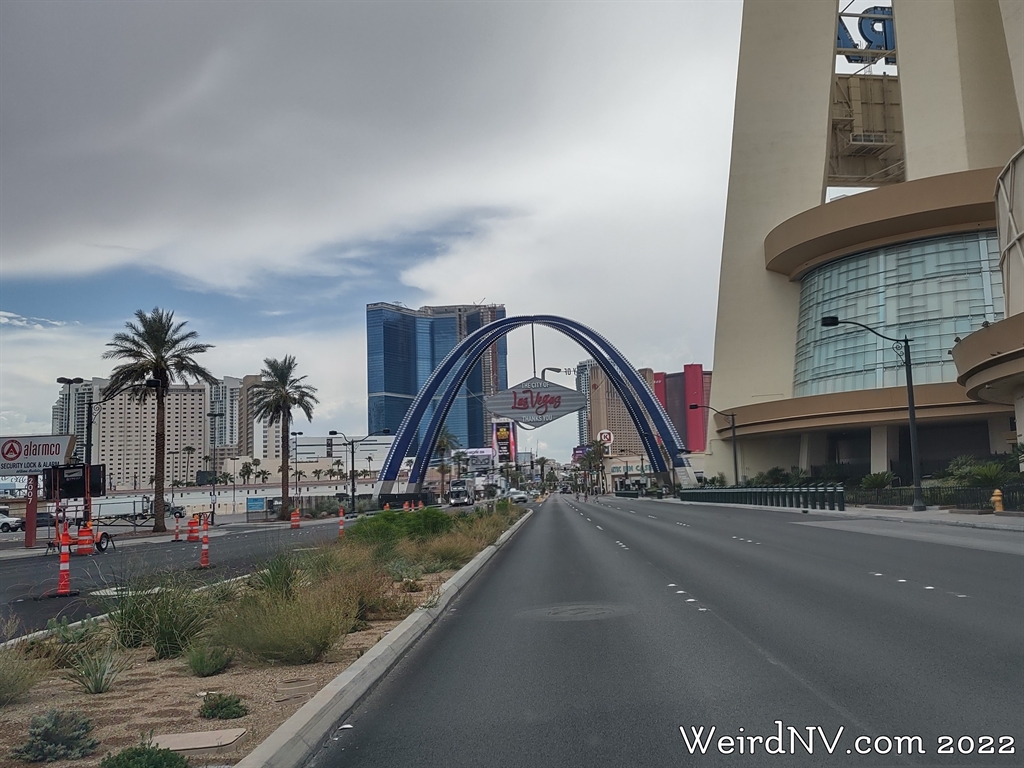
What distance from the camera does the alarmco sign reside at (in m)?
38.2

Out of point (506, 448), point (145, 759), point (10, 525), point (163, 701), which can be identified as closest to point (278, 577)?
point (163, 701)

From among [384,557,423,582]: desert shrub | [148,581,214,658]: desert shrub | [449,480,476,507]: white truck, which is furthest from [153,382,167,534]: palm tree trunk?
[449,480,476,507]: white truck

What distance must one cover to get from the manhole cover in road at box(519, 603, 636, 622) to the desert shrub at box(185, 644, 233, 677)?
448 centimetres

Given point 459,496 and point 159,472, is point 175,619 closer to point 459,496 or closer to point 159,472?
point 159,472

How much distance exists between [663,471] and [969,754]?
93.9 metres

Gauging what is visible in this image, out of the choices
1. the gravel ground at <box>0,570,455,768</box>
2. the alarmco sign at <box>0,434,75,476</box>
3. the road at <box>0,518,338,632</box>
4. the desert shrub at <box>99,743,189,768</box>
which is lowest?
the road at <box>0,518,338,632</box>

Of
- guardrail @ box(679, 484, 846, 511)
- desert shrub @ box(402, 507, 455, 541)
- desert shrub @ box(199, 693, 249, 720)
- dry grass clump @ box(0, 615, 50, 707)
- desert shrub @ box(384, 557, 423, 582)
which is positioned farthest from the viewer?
guardrail @ box(679, 484, 846, 511)

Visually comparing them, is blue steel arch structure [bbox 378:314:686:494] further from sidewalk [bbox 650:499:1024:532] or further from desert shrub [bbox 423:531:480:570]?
desert shrub [bbox 423:531:480:570]

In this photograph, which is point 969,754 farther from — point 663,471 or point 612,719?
point 663,471

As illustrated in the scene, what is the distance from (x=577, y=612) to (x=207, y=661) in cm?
540

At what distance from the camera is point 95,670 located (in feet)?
25.6

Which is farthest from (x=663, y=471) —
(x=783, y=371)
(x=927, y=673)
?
(x=927, y=673)

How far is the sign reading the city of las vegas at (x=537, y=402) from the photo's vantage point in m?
62.5

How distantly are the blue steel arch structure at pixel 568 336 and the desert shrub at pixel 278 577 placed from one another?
7322cm
